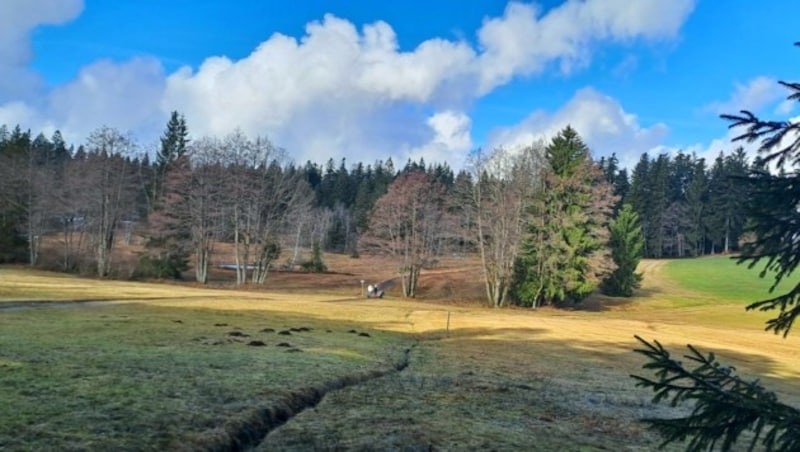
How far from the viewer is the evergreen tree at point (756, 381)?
415cm

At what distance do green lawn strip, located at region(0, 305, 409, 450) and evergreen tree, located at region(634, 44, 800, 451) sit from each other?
5.86m

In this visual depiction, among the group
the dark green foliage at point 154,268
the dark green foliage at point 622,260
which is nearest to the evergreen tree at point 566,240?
the dark green foliage at point 622,260

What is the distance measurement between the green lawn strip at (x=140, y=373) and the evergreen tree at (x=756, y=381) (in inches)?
231

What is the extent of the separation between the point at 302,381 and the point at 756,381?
9.30 m

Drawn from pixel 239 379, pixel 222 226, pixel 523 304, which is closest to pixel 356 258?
pixel 222 226

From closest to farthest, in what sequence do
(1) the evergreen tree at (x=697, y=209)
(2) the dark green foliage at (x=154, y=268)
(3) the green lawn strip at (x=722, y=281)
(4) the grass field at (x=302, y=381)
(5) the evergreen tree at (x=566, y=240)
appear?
1. (4) the grass field at (x=302, y=381)
2. (5) the evergreen tree at (x=566, y=240)
3. (2) the dark green foliage at (x=154, y=268)
4. (3) the green lawn strip at (x=722, y=281)
5. (1) the evergreen tree at (x=697, y=209)

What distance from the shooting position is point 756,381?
4547 millimetres

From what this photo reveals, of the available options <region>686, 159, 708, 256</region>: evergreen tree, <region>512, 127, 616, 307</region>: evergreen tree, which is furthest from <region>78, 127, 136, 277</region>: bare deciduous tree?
<region>686, 159, 708, 256</region>: evergreen tree

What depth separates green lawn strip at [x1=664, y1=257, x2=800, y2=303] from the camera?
6944 centimetres

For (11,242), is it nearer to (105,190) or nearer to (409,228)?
(105,190)

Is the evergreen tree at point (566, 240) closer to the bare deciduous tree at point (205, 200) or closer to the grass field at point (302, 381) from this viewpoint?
the grass field at point (302, 381)

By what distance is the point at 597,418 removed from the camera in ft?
38.8

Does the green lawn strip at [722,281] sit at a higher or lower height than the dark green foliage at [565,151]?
lower

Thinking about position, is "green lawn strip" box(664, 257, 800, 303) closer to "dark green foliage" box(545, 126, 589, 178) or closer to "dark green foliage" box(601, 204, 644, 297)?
"dark green foliage" box(601, 204, 644, 297)
